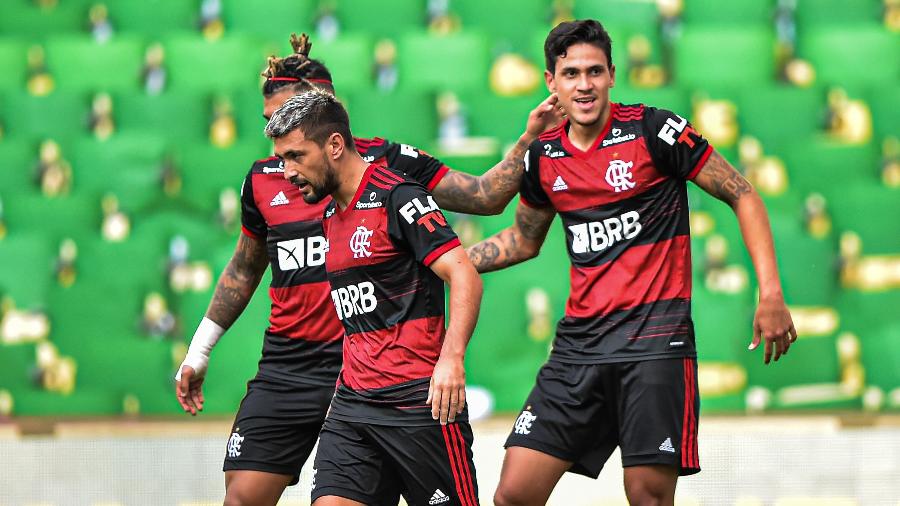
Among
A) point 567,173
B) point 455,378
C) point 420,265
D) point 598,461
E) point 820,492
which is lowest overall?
point 820,492

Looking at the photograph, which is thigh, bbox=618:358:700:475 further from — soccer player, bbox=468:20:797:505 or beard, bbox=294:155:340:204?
beard, bbox=294:155:340:204

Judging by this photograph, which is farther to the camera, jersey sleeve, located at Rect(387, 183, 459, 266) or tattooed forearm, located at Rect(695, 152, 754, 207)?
tattooed forearm, located at Rect(695, 152, 754, 207)

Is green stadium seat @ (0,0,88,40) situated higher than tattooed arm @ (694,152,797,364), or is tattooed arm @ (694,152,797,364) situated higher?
green stadium seat @ (0,0,88,40)

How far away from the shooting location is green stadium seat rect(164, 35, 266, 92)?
873cm

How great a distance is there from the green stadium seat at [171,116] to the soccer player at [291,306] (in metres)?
3.88

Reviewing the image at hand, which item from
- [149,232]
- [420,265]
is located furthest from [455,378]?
[149,232]

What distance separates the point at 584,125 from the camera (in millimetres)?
4121

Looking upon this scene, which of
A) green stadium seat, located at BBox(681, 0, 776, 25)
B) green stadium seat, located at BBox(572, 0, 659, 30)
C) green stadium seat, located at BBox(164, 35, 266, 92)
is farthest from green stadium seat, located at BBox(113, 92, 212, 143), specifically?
green stadium seat, located at BBox(681, 0, 776, 25)

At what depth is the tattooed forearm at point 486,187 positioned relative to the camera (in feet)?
14.6

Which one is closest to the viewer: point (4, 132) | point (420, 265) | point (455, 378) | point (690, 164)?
point (455, 378)

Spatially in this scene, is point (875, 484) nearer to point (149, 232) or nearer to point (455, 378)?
point (455, 378)

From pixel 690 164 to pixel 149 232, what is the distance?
454cm

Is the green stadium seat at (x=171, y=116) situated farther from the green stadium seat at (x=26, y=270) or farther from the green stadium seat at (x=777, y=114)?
the green stadium seat at (x=777, y=114)

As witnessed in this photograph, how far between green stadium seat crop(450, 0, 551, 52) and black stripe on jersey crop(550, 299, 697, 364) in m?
4.91
